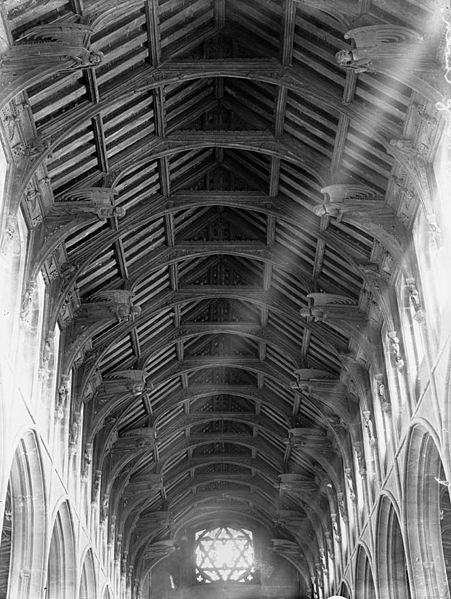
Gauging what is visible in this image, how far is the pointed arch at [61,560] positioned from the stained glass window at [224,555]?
20.8m

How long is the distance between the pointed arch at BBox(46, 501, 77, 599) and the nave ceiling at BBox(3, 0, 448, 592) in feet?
9.79

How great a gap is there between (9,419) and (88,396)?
975cm

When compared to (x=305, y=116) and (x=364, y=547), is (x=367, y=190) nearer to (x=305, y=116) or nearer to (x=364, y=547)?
(x=305, y=116)

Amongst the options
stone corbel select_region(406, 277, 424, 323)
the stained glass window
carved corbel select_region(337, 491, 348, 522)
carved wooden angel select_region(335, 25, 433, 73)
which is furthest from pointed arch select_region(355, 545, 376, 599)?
carved wooden angel select_region(335, 25, 433, 73)

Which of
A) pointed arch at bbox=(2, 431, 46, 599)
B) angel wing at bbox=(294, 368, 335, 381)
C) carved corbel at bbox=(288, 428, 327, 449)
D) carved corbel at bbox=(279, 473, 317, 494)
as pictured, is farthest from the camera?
carved corbel at bbox=(279, 473, 317, 494)

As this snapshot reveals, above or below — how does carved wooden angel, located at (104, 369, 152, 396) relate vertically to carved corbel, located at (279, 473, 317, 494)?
above

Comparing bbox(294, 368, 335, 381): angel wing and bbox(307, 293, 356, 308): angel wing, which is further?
bbox(294, 368, 335, 381): angel wing

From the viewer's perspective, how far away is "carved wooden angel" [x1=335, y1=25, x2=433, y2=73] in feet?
46.1

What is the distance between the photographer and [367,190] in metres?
18.5

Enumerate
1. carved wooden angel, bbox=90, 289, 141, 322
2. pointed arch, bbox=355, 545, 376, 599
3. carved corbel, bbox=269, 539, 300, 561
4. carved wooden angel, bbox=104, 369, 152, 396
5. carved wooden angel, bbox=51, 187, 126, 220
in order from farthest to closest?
carved corbel, bbox=269, 539, 300, 561 < pointed arch, bbox=355, 545, 376, 599 < carved wooden angel, bbox=104, 369, 152, 396 < carved wooden angel, bbox=90, 289, 141, 322 < carved wooden angel, bbox=51, 187, 126, 220

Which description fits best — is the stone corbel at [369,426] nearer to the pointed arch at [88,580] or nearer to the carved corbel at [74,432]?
the carved corbel at [74,432]

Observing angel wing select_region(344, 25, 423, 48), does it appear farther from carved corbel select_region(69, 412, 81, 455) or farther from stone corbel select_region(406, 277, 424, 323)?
carved corbel select_region(69, 412, 81, 455)

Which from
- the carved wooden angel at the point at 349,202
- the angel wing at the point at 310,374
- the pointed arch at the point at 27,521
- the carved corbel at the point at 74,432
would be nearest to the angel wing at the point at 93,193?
the carved wooden angel at the point at 349,202

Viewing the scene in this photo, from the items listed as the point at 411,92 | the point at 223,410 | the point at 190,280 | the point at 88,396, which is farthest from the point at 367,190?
the point at 223,410
